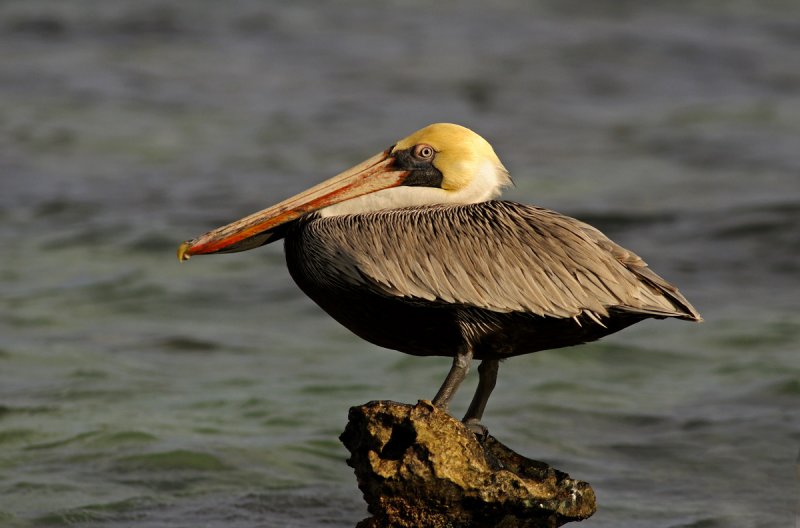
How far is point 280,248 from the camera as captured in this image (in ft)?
41.8

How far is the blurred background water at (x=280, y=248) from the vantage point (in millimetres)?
8078

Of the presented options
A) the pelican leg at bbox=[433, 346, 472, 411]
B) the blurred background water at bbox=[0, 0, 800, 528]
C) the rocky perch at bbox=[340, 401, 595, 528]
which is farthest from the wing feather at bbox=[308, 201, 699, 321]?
the blurred background water at bbox=[0, 0, 800, 528]

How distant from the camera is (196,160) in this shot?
1521 cm

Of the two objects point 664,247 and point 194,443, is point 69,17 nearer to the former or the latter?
point 664,247

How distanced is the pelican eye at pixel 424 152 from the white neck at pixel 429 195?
0.14 meters

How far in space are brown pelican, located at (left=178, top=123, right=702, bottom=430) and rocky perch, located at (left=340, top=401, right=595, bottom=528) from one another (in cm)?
32

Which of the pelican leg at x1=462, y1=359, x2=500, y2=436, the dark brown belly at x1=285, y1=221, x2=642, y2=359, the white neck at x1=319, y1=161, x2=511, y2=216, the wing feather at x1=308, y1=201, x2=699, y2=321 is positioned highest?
the white neck at x1=319, y1=161, x2=511, y2=216

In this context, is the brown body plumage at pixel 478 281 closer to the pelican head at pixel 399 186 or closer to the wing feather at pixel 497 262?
the wing feather at pixel 497 262

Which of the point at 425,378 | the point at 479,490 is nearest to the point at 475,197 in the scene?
the point at 479,490

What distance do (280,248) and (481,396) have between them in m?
7.10

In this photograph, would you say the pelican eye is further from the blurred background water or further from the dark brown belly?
the blurred background water

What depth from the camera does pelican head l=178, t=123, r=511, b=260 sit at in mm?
6156

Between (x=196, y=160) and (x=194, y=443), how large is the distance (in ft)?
23.8

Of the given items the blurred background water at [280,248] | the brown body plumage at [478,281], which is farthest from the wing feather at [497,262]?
the blurred background water at [280,248]
